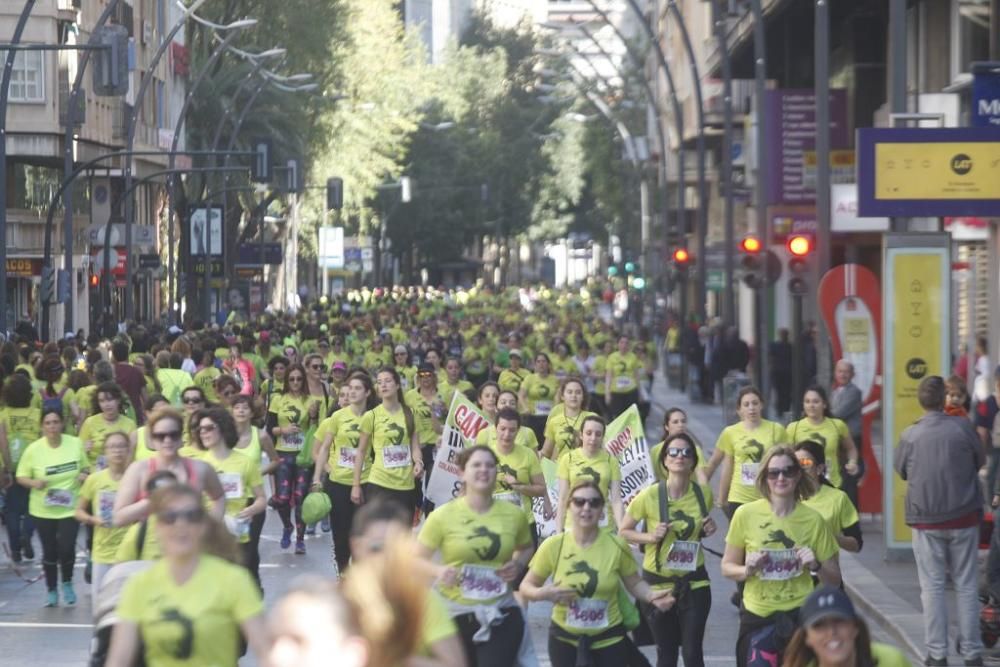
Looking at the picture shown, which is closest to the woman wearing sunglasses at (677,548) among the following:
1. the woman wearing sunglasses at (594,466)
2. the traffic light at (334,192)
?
the woman wearing sunglasses at (594,466)

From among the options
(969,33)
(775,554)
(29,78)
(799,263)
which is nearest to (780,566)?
(775,554)

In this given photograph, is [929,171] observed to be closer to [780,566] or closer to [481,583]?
[780,566]

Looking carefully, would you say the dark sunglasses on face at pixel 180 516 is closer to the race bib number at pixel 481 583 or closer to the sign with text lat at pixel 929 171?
the race bib number at pixel 481 583

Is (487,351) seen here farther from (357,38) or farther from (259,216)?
(357,38)

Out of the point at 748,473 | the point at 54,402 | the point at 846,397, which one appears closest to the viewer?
the point at 748,473

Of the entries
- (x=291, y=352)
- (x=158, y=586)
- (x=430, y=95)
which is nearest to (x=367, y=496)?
(x=158, y=586)

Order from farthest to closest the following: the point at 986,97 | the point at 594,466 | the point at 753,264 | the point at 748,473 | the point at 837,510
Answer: the point at 753,264
the point at 986,97
the point at 748,473
the point at 594,466
the point at 837,510

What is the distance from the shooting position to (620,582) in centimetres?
1080

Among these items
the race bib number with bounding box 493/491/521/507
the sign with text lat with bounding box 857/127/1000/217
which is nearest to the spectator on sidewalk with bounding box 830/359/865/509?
the sign with text lat with bounding box 857/127/1000/217

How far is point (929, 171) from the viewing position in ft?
59.1

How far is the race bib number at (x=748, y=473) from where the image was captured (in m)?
15.8

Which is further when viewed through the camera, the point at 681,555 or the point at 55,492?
the point at 55,492

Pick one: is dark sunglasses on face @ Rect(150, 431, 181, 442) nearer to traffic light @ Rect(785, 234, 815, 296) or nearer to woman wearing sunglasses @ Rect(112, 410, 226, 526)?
woman wearing sunglasses @ Rect(112, 410, 226, 526)

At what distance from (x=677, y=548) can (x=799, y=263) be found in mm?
17078
